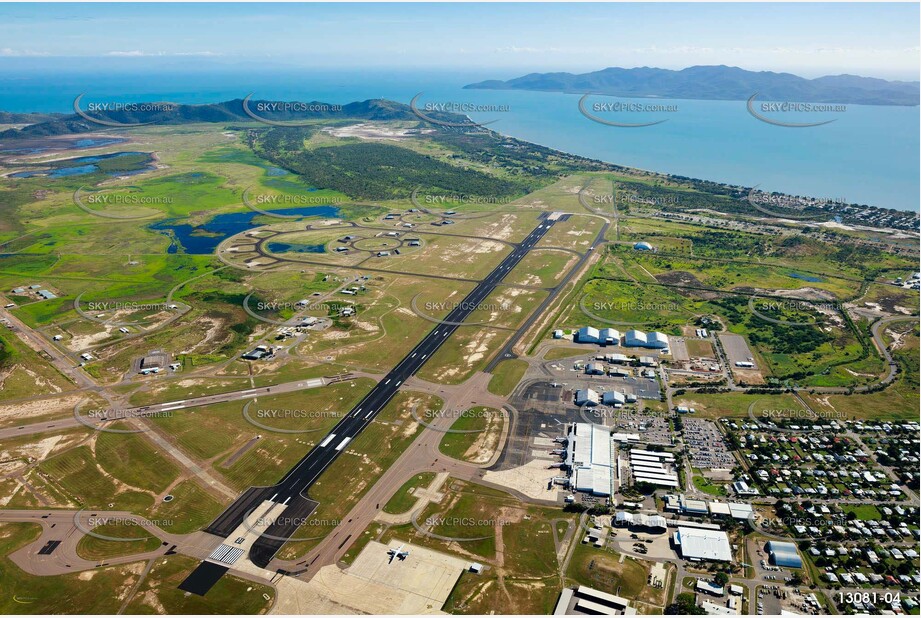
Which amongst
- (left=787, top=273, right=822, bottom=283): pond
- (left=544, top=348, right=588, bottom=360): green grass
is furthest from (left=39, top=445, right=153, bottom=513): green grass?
(left=787, top=273, right=822, bottom=283): pond

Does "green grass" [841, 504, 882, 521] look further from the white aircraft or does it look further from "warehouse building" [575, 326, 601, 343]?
the white aircraft

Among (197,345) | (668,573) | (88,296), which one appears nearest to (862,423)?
(668,573)

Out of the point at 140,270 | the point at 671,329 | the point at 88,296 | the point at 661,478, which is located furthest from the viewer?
the point at 140,270

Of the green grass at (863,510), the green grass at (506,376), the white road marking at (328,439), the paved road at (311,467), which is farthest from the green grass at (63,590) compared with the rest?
the green grass at (863,510)

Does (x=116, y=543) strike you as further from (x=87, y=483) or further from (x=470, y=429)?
(x=470, y=429)

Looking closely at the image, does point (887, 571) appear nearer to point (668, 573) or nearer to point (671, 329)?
point (668, 573)

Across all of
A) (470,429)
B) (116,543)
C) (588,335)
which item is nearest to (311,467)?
(116,543)
